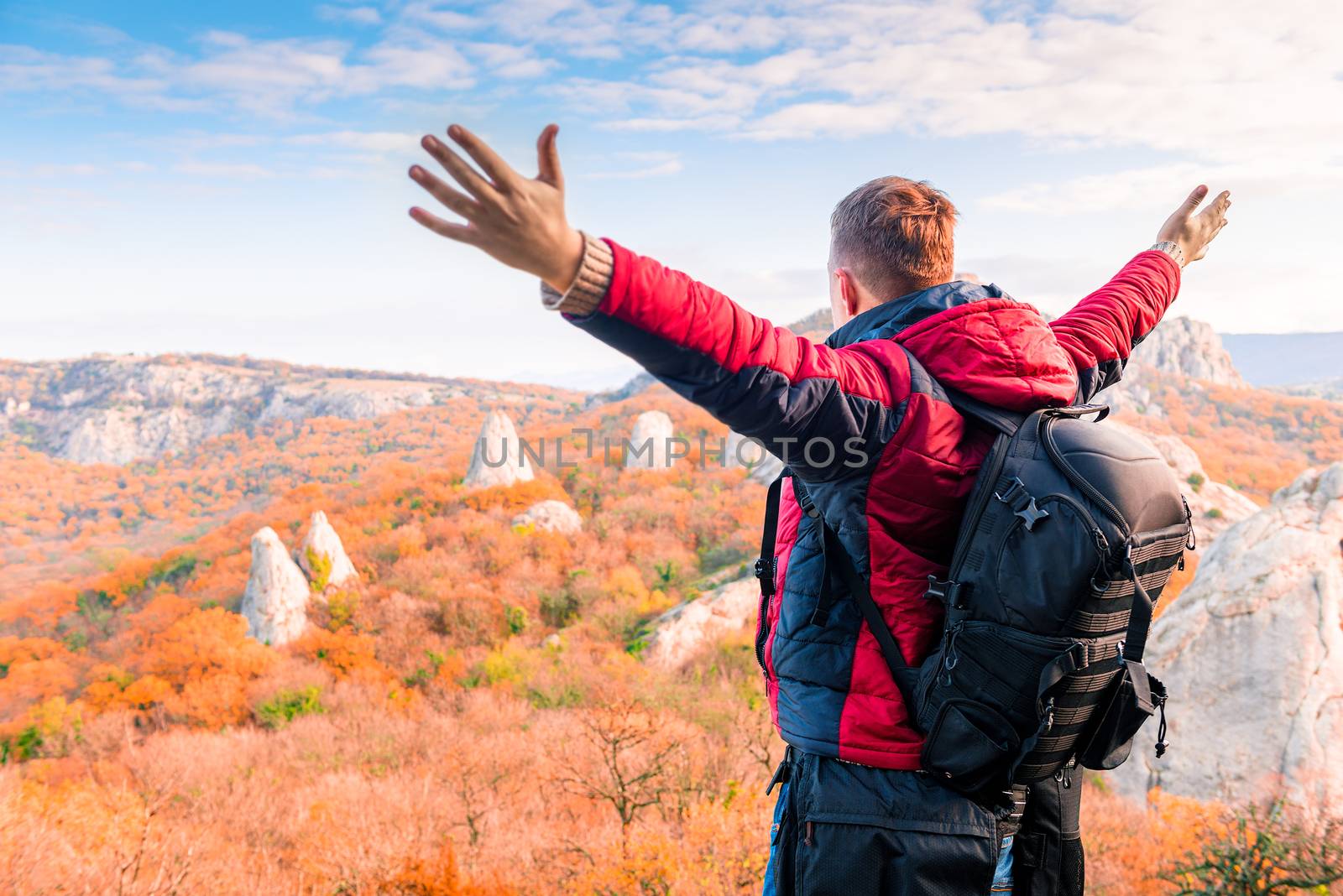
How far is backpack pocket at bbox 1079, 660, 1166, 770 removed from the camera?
63.6 inches

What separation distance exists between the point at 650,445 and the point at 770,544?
36.5 meters

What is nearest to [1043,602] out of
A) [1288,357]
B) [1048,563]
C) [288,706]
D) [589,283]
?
[1048,563]

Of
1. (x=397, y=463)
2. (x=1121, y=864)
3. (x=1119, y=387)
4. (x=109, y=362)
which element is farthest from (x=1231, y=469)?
(x=109, y=362)

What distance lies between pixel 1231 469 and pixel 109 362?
13605cm

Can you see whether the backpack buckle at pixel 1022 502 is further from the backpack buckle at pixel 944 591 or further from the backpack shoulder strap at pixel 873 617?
the backpack shoulder strap at pixel 873 617

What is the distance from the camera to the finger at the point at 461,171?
1.10m

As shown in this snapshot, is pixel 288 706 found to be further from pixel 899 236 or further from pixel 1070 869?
pixel 899 236

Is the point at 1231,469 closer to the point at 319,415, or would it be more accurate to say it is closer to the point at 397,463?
Result: the point at 397,463

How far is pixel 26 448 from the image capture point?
8419 centimetres

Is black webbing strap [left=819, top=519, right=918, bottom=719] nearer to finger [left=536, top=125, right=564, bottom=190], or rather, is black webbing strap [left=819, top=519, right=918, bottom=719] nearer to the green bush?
finger [left=536, top=125, right=564, bottom=190]

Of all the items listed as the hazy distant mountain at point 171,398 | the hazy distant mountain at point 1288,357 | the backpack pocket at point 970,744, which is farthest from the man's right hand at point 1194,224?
the hazy distant mountain at point 1288,357

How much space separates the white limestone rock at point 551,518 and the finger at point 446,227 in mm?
27078

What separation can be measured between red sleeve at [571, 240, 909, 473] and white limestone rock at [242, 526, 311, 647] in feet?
76.4

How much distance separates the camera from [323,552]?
22859mm
